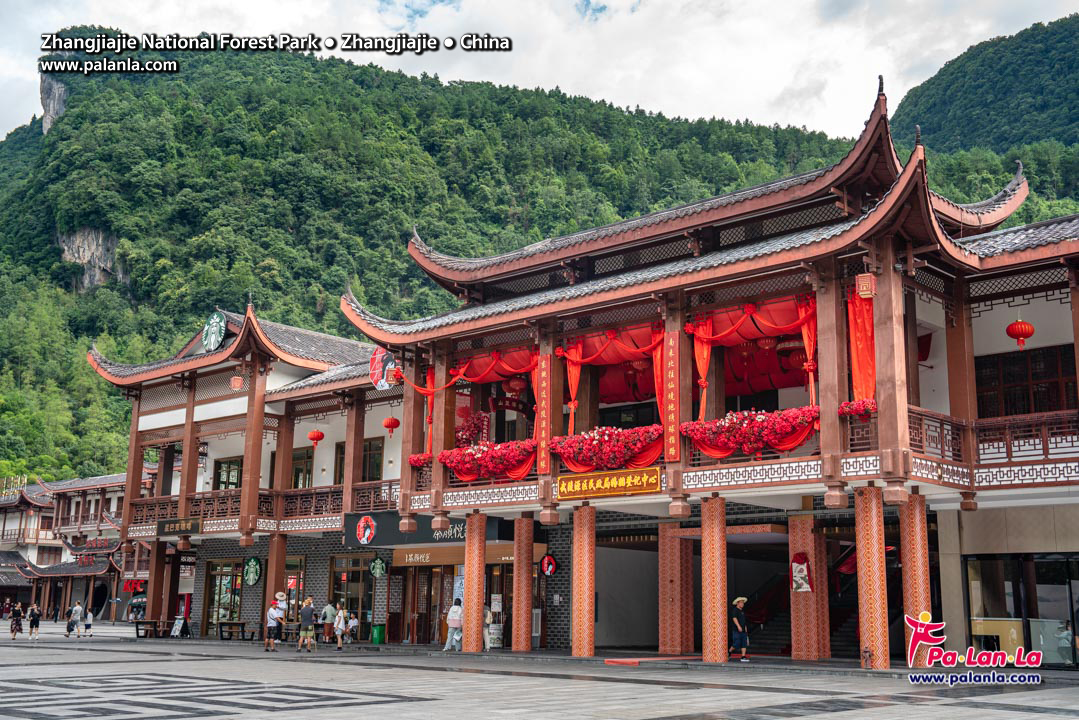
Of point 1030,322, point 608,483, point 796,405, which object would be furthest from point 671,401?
point 1030,322

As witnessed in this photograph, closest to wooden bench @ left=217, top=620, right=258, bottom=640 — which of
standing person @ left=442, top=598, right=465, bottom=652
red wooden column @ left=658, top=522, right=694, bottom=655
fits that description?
standing person @ left=442, top=598, right=465, bottom=652

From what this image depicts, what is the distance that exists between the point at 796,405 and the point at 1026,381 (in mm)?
4400

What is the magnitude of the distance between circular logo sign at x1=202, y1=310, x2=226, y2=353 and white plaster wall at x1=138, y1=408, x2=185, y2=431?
8.17ft

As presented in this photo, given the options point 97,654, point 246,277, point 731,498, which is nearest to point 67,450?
point 246,277

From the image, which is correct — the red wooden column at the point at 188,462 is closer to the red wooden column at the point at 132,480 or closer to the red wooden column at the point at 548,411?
the red wooden column at the point at 132,480

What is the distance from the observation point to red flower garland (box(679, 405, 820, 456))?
17094 mm

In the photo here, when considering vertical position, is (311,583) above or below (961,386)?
below

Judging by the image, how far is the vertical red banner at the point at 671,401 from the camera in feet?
61.3

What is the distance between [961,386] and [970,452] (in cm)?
116

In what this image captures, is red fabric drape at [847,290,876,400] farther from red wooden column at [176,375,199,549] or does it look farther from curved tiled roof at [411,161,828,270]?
red wooden column at [176,375,199,549]

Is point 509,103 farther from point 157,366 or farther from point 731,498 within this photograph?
point 731,498

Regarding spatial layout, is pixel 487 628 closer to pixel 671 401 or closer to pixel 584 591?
pixel 584 591

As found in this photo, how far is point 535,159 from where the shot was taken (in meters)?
90.5

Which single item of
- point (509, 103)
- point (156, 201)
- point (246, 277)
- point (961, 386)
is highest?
point (509, 103)
